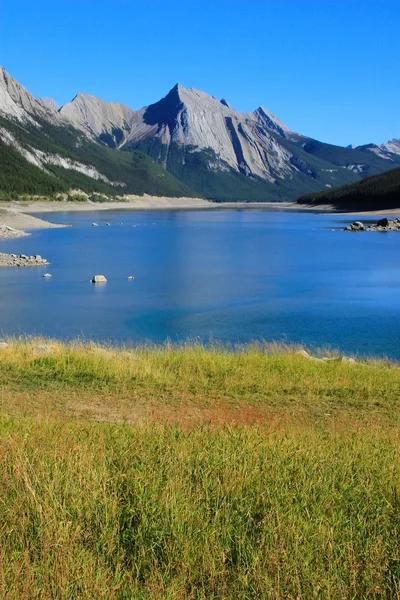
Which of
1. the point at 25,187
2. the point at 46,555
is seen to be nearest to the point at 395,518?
the point at 46,555

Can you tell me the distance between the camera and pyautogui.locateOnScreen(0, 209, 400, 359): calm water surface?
27.0 metres

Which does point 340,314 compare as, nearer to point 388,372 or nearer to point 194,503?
point 388,372

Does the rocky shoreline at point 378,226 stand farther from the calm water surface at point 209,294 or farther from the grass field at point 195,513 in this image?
the grass field at point 195,513

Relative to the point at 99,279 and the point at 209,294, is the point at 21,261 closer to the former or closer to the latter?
the point at 99,279

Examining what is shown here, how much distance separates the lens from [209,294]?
38.3 m

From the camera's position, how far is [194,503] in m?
4.59

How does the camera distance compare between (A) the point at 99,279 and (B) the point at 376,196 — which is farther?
(B) the point at 376,196

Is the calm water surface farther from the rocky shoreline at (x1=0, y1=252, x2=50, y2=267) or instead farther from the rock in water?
the rocky shoreline at (x1=0, y1=252, x2=50, y2=267)

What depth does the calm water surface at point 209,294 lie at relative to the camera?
2703 cm

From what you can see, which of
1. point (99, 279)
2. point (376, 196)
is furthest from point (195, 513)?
point (376, 196)

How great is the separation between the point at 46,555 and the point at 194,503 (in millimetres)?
1248

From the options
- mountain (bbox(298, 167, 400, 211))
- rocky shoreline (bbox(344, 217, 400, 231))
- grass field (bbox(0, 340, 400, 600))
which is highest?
mountain (bbox(298, 167, 400, 211))

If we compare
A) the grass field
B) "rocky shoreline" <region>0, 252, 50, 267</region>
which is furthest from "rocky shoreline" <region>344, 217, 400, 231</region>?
the grass field

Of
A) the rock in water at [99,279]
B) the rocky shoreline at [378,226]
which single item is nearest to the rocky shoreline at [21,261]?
the rock in water at [99,279]
